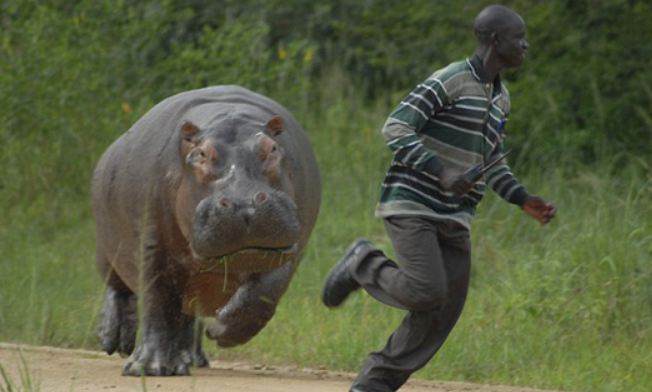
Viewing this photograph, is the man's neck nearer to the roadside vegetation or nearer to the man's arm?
the man's arm

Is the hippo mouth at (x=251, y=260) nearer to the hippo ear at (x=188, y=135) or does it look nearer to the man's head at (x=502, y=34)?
the hippo ear at (x=188, y=135)

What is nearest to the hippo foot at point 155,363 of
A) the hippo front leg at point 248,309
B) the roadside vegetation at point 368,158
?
the hippo front leg at point 248,309

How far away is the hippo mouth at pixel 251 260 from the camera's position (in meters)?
6.54

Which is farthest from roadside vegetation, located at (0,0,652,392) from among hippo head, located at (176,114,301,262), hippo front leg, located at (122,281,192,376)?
hippo head, located at (176,114,301,262)

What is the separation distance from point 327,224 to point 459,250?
577 centimetres

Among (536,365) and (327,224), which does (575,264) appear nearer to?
(536,365)

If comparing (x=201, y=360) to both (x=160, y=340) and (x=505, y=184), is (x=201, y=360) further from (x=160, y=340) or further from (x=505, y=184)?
(x=505, y=184)

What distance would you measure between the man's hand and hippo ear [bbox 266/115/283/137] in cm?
137

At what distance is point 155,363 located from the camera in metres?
7.09

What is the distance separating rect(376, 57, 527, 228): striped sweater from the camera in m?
5.84

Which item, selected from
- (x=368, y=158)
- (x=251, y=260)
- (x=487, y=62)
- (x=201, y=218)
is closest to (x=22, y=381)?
(x=201, y=218)

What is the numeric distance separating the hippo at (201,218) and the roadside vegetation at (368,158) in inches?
46.2

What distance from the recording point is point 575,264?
9.31m

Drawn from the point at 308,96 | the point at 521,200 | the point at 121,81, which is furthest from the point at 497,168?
the point at 308,96
